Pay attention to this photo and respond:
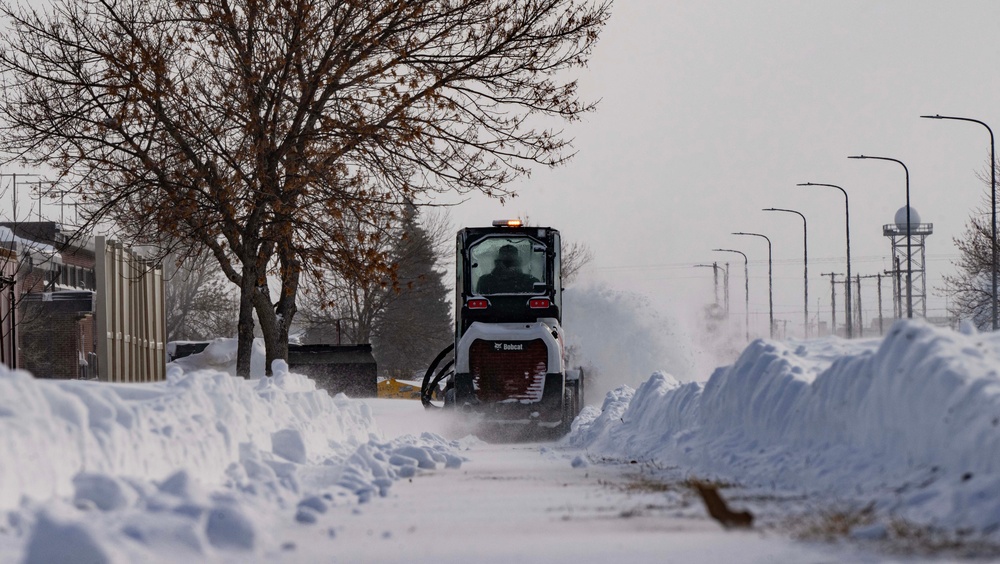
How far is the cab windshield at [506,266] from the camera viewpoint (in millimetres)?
23469

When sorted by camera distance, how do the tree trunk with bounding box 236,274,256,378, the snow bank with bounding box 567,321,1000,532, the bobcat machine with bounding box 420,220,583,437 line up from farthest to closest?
the tree trunk with bounding box 236,274,256,378 → the bobcat machine with bounding box 420,220,583,437 → the snow bank with bounding box 567,321,1000,532

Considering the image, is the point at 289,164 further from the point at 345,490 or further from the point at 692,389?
the point at 345,490

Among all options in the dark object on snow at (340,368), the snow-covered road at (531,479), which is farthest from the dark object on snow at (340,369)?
the snow-covered road at (531,479)

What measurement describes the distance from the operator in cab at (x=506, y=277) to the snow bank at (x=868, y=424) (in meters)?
8.27

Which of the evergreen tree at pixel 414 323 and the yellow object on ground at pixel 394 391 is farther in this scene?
the evergreen tree at pixel 414 323

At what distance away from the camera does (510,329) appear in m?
23.5

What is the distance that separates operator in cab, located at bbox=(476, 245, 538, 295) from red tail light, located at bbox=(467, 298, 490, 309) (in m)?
0.18

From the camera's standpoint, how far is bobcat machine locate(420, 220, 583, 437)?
921 inches

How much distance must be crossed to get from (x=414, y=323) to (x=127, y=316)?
43091mm

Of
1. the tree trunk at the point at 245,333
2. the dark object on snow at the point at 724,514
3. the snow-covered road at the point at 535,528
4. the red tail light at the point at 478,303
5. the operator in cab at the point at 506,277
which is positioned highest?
the operator in cab at the point at 506,277

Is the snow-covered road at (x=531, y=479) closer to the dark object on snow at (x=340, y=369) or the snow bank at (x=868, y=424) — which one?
the snow bank at (x=868, y=424)

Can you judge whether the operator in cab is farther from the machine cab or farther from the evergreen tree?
the evergreen tree

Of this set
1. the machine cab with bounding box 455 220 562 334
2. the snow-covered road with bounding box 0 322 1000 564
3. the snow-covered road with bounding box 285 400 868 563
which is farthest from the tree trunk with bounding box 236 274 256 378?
the snow-covered road with bounding box 285 400 868 563

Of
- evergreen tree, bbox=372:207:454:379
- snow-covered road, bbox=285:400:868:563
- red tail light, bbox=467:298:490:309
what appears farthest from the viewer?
evergreen tree, bbox=372:207:454:379
